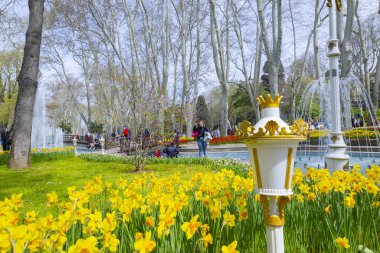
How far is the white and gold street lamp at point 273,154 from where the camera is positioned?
1441 mm

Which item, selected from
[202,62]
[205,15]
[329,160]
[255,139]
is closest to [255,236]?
[255,139]

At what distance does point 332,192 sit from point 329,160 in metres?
1.89

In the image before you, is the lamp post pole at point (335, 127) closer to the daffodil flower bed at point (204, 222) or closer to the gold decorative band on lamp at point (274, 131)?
the daffodil flower bed at point (204, 222)

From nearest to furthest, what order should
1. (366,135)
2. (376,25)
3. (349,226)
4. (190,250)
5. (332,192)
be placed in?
(190,250), (349,226), (332,192), (366,135), (376,25)

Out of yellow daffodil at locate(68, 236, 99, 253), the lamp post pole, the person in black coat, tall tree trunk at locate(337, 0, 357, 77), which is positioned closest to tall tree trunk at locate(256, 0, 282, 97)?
tall tree trunk at locate(337, 0, 357, 77)

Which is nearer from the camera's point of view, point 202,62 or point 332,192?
point 332,192

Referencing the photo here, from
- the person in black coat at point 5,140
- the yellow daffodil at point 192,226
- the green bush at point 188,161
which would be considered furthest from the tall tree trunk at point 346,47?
the person in black coat at point 5,140

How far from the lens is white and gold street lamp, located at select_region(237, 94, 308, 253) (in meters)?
1.44

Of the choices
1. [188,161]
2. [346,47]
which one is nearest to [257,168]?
[188,161]

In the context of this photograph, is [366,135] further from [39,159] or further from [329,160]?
[39,159]

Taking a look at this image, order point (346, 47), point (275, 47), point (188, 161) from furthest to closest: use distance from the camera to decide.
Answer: point (275, 47), point (188, 161), point (346, 47)

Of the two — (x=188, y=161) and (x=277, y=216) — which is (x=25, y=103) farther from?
(x=277, y=216)

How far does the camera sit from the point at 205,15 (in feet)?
66.3

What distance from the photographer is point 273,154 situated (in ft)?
4.85
